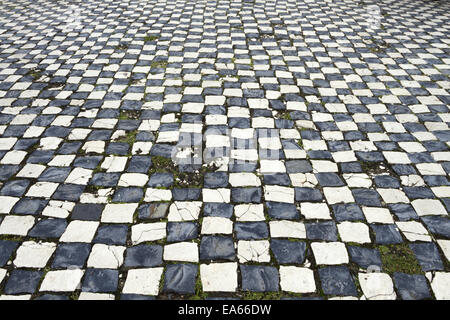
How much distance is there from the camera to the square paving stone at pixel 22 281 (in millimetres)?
2600

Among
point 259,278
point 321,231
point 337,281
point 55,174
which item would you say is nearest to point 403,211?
point 321,231

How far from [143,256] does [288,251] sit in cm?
129

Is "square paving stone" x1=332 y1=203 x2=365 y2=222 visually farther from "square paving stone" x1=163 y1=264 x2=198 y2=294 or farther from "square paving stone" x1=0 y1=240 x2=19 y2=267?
"square paving stone" x1=0 y1=240 x2=19 y2=267

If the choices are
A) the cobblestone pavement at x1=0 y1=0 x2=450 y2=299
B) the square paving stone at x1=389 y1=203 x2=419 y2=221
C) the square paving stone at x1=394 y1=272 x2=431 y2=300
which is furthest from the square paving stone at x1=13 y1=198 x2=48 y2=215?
the square paving stone at x1=389 y1=203 x2=419 y2=221

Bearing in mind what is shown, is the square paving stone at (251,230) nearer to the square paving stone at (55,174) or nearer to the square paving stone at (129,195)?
the square paving stone at (129,195)

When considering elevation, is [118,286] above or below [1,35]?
below

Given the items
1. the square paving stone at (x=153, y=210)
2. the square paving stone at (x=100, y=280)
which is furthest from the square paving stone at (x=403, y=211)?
the square paving stone at (x=100, y=280)

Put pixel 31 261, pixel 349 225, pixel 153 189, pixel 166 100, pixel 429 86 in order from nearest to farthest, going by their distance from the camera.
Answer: pixel 31 261
pixel 349 225
pixel 153 189
pixel 166 100
pixel 429 86

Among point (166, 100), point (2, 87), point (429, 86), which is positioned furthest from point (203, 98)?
point (429, 86)

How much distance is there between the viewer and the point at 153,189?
3.51m

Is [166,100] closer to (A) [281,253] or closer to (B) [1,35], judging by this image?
(A) [281,253]

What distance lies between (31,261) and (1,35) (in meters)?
6.32
